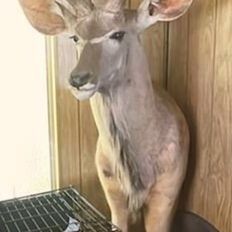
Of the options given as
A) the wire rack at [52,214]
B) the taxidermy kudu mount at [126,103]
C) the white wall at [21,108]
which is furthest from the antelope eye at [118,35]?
the wire rack at [52,214]

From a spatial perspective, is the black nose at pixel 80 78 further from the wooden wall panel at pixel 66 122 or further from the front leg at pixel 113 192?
the wooden wall panel at pixel 66 122

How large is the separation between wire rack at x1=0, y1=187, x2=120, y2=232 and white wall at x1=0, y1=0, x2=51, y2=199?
0.13m

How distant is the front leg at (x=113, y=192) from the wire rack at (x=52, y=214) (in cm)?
7

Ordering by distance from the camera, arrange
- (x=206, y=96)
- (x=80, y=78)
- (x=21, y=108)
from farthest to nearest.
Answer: (x=21, y=108)
(x=206, y=96)
(x=80, y=78)

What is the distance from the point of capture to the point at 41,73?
2098 millimetres

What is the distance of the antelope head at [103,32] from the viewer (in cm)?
158

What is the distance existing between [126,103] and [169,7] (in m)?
0.35

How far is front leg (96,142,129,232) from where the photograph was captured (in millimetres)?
1882

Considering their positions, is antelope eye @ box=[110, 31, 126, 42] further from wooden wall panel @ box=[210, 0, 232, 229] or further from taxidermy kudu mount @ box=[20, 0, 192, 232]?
wooden wall panel @ box=[210, 0, 232, 229]

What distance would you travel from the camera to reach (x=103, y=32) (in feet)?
5.28

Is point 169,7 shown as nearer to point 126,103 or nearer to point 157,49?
point 126,103

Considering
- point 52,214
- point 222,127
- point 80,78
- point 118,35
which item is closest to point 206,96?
point 222,127

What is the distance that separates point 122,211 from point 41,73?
0.66 metres

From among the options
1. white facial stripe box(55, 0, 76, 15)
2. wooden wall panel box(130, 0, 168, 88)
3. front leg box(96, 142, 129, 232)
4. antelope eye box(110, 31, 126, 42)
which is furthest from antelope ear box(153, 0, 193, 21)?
front leg box(96, 142, 129, 232)
